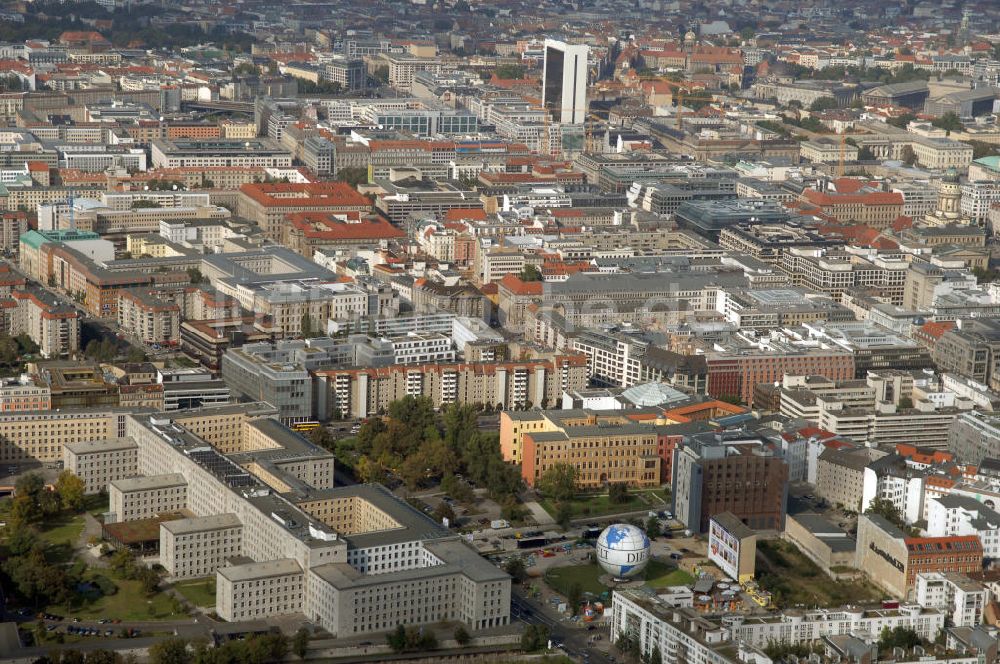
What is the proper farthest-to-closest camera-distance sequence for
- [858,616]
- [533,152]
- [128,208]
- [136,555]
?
[533,152] < [128,208] < [136,555] < [858,616]

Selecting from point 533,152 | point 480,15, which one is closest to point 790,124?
point 533,152

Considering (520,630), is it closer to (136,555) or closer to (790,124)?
(136,555)

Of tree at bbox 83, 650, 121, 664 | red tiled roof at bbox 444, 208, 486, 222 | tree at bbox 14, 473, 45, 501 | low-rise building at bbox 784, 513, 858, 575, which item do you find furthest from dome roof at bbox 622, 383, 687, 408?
red tiled roof at bbox 444, 208, 486, 222

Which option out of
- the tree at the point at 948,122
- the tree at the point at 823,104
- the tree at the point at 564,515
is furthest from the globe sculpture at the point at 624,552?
the tree at the point at 823,104

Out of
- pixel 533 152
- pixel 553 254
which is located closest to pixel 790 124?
pixel 533 152

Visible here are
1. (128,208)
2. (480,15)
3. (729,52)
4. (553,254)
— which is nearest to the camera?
(553,254)

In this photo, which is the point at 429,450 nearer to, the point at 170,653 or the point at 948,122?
the point at 170,653

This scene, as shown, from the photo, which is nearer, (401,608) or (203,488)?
(401,608)
